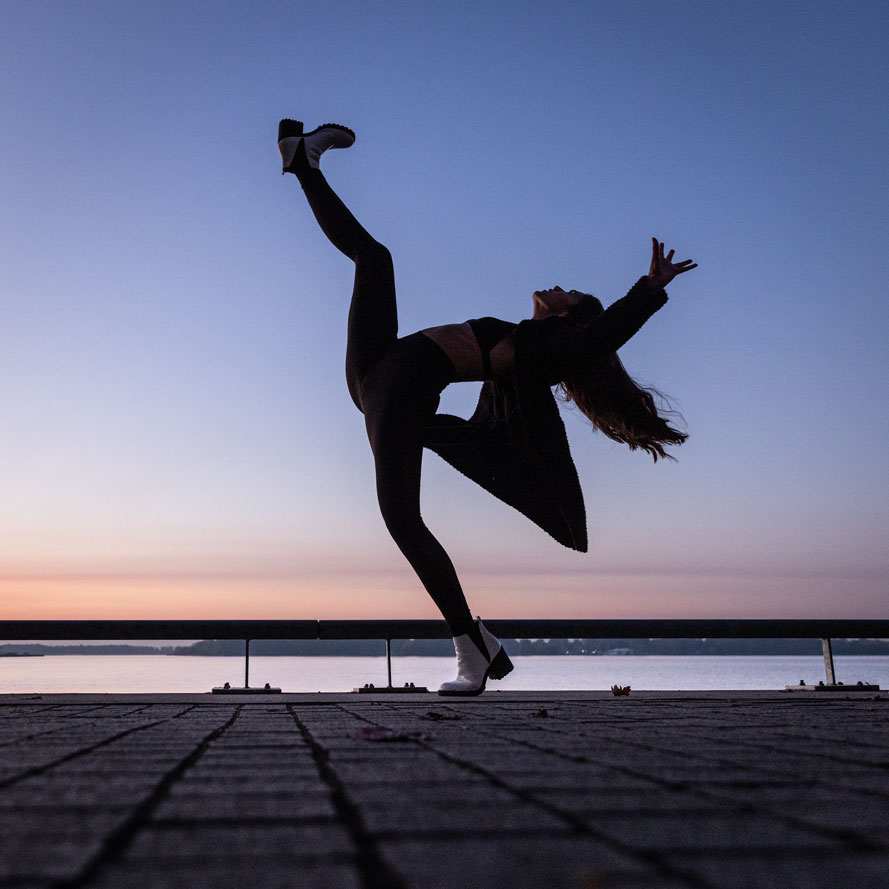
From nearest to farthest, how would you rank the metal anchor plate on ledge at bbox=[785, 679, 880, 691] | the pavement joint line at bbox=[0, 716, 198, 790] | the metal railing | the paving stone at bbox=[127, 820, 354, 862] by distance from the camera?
1. the paving stone at bbox=[127, 820, 354, 862]
2. the pavement joint line at bbox=[0, 716, 198, 790]
3. the metal anchor plate on ledge at bbox=[785, 679, 880, 691]
4. the metal railing

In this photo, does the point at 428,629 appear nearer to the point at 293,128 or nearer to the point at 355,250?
the point at 355,250

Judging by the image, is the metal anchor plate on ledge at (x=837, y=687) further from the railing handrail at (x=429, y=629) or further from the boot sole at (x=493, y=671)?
the boot sole at (x=493, y=671)

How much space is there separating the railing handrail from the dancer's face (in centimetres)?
217

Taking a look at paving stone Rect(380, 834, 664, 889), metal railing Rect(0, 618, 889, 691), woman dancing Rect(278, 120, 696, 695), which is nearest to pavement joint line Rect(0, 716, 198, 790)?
paving stone Rect(380, 834, 664, 889)

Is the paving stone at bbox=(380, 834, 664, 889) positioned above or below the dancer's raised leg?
below

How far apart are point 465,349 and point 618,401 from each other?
2.49ft

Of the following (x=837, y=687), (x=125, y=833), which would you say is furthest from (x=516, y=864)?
(x=837, y=687)

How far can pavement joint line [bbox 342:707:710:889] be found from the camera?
83cm

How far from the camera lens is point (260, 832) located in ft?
3.35

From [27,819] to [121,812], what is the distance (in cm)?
11

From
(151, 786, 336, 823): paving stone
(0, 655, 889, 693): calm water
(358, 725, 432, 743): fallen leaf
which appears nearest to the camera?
(151, 786, 336, 823): paving stone

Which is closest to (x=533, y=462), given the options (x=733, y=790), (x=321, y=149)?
(x=321, y=149)

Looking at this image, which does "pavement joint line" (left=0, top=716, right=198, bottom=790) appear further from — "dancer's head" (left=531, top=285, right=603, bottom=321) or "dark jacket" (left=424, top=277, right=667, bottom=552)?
"dancer's head" (left=531, top=285, right=603, bottom=321)

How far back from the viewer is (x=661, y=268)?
353cm
